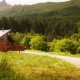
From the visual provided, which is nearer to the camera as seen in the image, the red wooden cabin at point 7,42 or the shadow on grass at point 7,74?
the shadow on grass at point 7,74

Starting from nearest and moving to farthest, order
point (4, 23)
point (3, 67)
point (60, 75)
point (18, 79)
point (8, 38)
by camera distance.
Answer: point (18, 79)
point (3, 67)
point (60, 75)
point (8, 38)
point (4, 23)

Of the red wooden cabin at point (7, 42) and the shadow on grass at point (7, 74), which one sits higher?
the shadow on grass at point (7, 74)

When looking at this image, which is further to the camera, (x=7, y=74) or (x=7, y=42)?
(x=7, y=42)

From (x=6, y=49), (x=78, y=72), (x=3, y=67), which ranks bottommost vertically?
(x=6, y=49)

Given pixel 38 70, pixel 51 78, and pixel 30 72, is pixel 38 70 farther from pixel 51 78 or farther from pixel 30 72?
pixel 51 78

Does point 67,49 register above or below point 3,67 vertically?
below

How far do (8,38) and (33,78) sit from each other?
37.3 metres

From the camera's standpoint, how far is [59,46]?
5953 cm

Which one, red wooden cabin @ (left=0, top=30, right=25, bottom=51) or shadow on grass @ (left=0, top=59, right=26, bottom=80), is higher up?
shadow on grass @ (left=0, top=59, right=26, bottom=80)

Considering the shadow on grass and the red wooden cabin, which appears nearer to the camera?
the shadow on grass

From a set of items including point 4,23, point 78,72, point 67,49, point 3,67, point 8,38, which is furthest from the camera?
point 4,23

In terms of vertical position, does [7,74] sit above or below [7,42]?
above

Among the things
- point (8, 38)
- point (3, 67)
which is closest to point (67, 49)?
point (8, 38)

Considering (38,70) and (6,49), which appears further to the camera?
(6,49)
